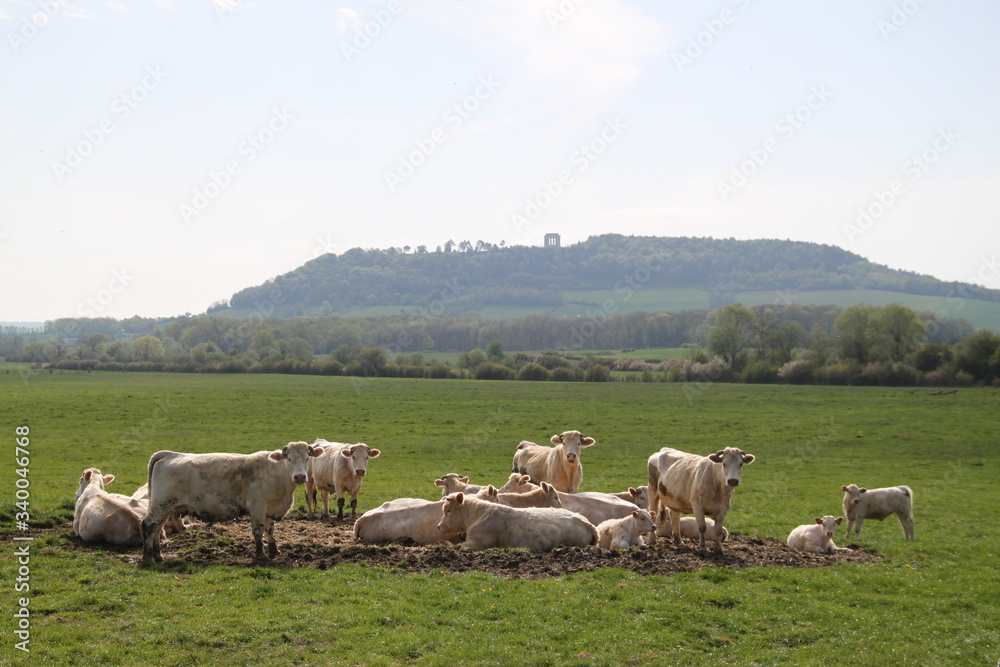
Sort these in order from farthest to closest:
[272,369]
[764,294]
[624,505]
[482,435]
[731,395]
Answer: [764,294] < [272,369] < [731,395] < [482,435] < [624,505]

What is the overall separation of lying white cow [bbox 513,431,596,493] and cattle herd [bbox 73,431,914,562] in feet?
0.24

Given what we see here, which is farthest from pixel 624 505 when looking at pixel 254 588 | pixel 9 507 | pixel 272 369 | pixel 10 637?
pixel 272 369

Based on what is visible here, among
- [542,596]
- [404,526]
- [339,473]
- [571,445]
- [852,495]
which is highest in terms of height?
[571,445]

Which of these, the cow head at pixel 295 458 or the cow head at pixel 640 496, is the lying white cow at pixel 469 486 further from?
the cow head at pixel 295 458

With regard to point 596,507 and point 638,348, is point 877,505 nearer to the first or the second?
point 596,507

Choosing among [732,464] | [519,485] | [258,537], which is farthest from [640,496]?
[258,537]

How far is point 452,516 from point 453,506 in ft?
0.65

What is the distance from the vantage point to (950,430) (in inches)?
1489

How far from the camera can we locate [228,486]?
37.7 feet

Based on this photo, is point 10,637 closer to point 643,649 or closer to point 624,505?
point 643,649

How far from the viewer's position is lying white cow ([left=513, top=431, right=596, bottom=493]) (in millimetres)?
16172

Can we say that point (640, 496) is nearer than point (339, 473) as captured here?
Yes

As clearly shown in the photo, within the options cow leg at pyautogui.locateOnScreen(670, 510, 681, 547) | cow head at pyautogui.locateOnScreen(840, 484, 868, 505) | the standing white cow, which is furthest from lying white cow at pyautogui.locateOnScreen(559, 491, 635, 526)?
cow head at pyautogui.locateOnScreen(840, 484, 868, 505)

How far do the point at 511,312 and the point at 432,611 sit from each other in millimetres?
185418
